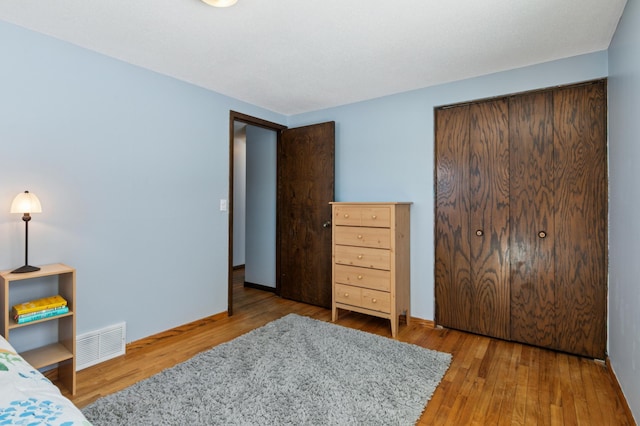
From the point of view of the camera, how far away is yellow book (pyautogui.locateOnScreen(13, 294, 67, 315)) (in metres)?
1.80

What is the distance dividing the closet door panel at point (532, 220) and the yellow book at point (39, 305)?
10.5 feet

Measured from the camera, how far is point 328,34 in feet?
6.75

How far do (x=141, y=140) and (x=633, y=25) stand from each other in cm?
316

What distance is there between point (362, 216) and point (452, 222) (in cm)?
80

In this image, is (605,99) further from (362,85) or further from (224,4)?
(224,4)

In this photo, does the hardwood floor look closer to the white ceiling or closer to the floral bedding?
the floral bedding

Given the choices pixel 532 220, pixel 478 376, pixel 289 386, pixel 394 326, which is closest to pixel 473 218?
pixel 532 220

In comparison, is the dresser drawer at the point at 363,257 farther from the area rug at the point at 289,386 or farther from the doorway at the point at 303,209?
the area rug at the point at 289,386

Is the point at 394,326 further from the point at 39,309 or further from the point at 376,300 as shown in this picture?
the point at 39,309

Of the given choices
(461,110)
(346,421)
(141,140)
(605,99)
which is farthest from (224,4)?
(605,99)

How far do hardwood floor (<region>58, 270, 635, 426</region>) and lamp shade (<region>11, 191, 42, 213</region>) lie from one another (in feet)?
3.66

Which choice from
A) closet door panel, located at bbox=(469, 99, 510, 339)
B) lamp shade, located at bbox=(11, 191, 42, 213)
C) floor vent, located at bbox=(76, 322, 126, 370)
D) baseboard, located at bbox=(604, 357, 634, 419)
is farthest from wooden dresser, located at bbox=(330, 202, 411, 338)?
lamp shade, located at bbox=(11, 191, 42, 213)

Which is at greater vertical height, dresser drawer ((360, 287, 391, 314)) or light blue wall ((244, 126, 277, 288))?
light blue wall ((244, 126, 277, 288))

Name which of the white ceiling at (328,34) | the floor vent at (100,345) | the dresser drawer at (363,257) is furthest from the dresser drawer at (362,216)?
the floor vent at (100,345)
